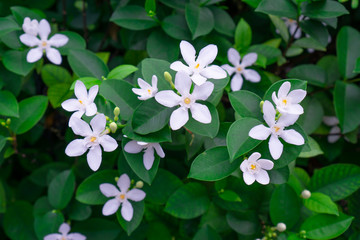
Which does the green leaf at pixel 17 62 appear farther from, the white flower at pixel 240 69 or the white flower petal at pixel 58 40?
the white flower at pixel 240 69

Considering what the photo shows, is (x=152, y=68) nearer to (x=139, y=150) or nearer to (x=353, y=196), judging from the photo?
(x=139, y=150)

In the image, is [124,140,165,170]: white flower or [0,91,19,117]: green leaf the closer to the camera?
[124,140,165,170]: white flower

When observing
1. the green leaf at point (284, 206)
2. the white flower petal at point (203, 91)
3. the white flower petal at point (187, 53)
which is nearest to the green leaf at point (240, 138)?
the white flower petal at point (203, 91)

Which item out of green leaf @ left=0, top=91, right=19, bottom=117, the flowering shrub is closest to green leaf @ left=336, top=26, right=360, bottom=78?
the flowering shrub

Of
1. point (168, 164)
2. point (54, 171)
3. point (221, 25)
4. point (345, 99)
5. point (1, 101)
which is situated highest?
point (221, 25)

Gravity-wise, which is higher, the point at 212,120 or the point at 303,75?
the point at 212,120

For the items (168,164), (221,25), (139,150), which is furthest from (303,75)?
(139,150)

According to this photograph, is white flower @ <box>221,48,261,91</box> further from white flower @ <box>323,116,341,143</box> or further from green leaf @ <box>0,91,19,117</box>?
green leaf @ <box>0,91,19,117</box>
